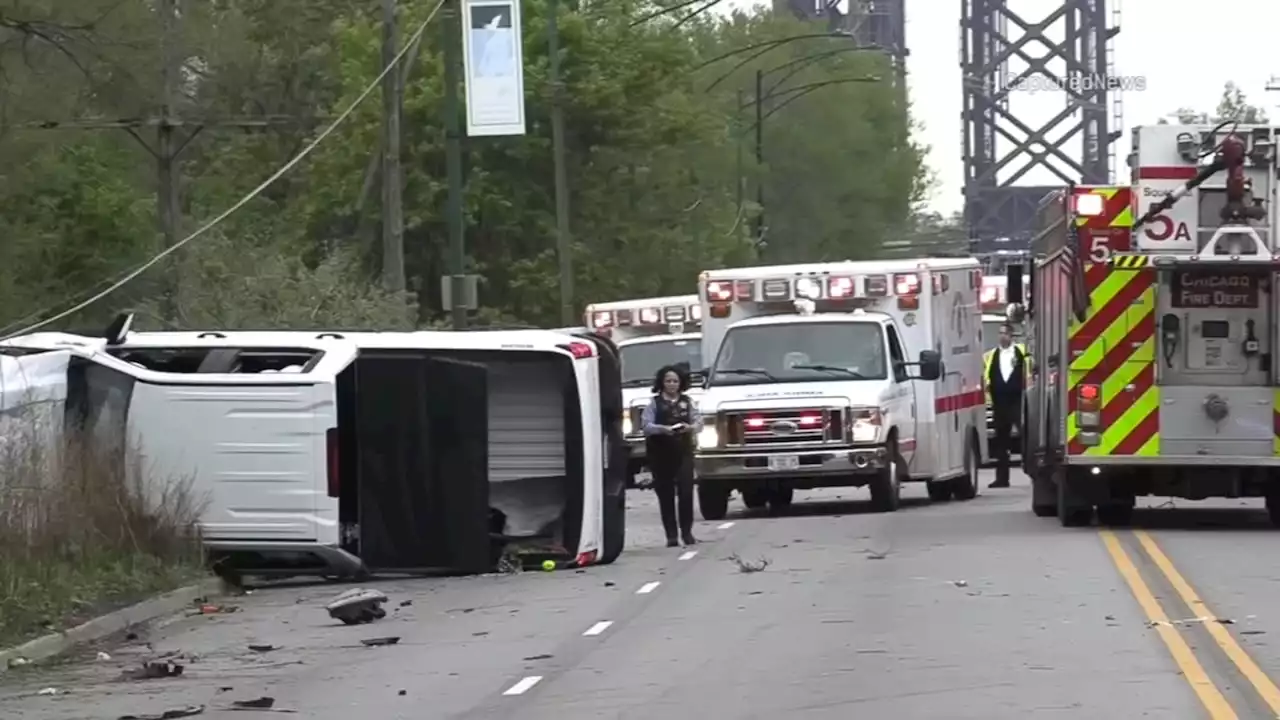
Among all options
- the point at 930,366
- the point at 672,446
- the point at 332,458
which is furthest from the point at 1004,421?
the point at 332,458

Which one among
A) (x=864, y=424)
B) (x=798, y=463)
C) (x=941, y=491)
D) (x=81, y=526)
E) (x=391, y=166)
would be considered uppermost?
(x=391, y=166)

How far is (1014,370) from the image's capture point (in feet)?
109

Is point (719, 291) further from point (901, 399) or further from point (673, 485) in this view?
point (673, 485)

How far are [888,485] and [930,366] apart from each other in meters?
1.36

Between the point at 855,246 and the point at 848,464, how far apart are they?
186 ft

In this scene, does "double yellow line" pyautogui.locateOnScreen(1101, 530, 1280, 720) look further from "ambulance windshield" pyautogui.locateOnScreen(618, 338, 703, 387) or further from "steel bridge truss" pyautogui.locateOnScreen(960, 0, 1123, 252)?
"steel bridge truss" pyautogui.locateOnScreen(960, 0, 1123, 252)

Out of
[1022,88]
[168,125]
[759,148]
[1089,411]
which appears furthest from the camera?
[1022,88]

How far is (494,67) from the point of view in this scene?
103 ft

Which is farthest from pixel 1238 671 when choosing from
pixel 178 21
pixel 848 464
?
pixel 178 21

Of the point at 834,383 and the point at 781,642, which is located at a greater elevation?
the point at 834,383

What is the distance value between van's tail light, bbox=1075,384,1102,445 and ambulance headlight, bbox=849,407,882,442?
4050mm

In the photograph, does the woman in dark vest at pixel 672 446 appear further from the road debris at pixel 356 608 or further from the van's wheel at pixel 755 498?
the road debris at pixel 356 608

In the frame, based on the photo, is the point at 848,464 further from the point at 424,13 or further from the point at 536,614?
the point at 424,13

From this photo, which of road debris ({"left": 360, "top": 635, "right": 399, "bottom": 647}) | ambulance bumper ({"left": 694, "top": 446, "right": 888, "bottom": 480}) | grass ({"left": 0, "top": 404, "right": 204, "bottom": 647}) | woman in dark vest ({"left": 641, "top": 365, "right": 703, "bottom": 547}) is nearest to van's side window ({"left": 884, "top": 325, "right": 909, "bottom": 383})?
ambulance bumper ({"left": 694, "top": 446, "right": 888, "bottom": 480})
